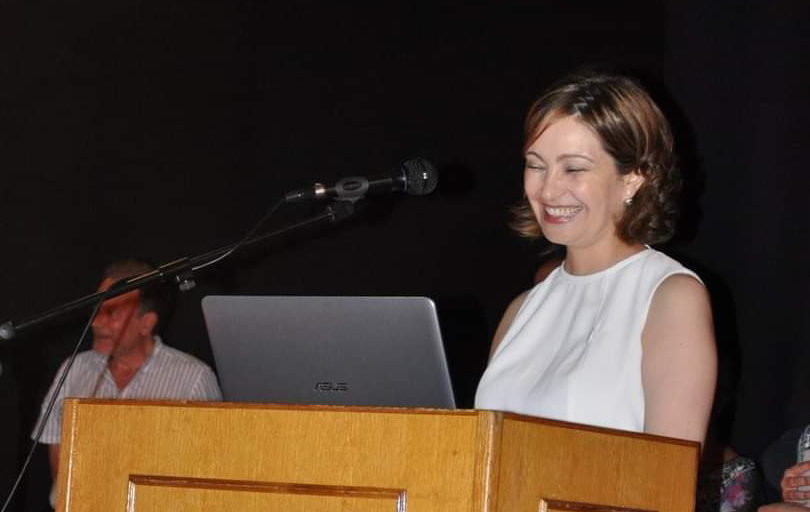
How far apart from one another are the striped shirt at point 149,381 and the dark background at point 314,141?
0.11 metres

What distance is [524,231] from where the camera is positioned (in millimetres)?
2375

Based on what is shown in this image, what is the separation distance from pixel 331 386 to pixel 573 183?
0.54 m

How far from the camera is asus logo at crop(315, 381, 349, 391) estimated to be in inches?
74.6

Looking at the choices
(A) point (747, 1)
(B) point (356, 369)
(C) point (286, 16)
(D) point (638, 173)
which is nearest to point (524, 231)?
(D) point (638, 173)

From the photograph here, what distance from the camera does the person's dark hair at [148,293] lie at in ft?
14.4

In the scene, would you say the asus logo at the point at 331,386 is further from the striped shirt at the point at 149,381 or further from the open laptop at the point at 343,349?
the striped shirt at the point at 149,381

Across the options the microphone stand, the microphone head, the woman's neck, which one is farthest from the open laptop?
the woman's neck

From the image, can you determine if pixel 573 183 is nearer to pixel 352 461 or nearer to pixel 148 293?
pixel 352 461

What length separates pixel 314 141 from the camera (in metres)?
4.70

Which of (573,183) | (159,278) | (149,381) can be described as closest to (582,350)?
(573,183)

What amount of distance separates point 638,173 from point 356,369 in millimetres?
622

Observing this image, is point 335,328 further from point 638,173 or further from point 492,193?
point 492,193

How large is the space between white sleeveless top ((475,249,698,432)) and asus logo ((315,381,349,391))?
329 millimetres

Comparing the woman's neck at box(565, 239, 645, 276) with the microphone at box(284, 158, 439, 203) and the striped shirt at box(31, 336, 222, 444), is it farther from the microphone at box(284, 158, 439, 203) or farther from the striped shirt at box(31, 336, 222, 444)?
the striped shirt at box(31, 336, 222, 444)
